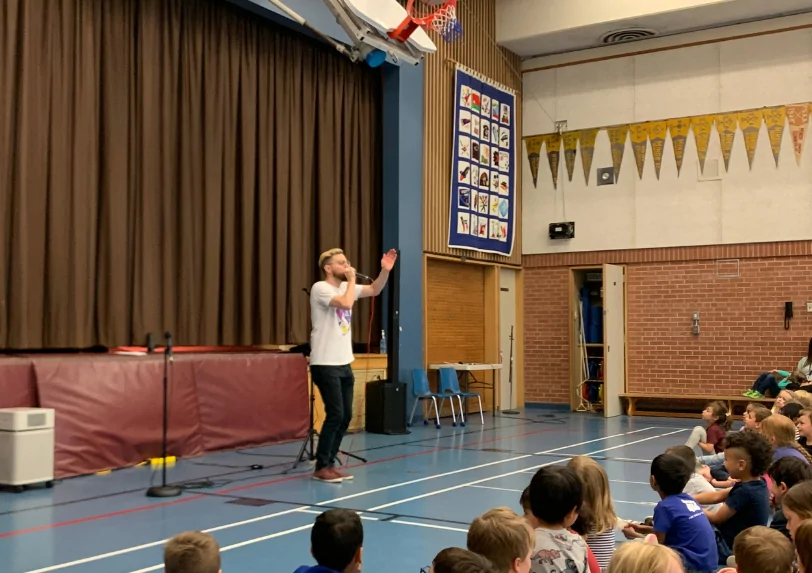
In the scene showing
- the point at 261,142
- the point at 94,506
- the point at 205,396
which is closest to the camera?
the point at 94,506

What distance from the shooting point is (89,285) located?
8258 millimetres

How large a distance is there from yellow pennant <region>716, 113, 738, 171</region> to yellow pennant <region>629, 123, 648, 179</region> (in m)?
1.17

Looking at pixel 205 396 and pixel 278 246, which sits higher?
pixel 278 246

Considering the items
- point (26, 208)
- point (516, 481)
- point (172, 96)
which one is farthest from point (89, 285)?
point (516, 481)

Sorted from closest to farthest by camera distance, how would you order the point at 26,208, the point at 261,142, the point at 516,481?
the point at 516,481, the point at 26,208, the point at 261,142

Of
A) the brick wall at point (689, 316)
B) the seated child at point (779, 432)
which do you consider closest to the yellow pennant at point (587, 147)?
the brick wall at point (689, 316)

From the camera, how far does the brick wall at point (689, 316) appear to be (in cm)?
1310

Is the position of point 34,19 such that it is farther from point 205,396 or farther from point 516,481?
point 516,481

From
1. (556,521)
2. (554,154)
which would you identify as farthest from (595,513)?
(554,154)

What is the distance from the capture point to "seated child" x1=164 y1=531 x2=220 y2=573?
232 centimetres

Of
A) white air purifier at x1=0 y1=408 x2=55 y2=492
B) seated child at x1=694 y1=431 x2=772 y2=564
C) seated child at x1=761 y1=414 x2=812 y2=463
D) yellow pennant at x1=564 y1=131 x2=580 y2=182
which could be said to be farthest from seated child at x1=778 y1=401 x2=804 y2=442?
yellow pennant at x1=564 y1=131 x2=580 y2=182

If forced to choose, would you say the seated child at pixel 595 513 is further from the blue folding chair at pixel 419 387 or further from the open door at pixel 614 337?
the open door at pixel 614 337

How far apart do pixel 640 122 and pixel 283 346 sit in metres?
7.24

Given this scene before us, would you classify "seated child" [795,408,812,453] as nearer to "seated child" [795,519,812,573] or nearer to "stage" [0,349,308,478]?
"seated child" [795,519,812,573]
